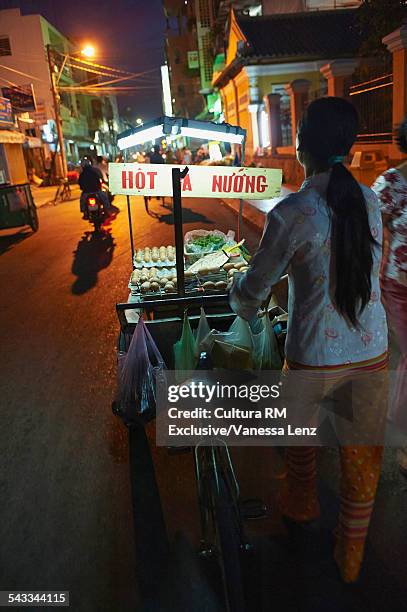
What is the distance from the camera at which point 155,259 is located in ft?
17.4

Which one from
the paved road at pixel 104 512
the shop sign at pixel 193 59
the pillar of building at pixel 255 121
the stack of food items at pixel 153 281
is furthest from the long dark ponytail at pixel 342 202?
the shop sign at pixel 193 59

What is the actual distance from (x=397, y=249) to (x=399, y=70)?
8051mm

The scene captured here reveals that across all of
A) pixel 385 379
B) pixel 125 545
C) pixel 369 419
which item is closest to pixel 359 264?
pixel 385 379

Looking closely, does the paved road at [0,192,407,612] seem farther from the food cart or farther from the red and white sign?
the red and white sign

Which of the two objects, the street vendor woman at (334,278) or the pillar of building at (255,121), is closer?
the street vendor woman at (334,278)

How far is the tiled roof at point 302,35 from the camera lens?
2139 cm

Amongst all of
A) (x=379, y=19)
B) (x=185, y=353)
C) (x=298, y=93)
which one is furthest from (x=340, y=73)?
(x=185, y=353)

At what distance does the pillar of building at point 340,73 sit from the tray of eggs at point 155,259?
33.4 feet

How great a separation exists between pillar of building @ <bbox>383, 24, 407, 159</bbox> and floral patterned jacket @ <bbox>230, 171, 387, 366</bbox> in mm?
7834

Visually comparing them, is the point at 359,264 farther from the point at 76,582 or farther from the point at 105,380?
the point at 105,380

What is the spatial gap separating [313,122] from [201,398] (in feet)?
6.27

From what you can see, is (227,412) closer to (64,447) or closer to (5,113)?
(64,447)

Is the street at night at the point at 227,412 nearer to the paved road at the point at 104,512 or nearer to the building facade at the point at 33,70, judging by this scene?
the paved road at the point at 104,512

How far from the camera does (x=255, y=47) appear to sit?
21.8 metres
